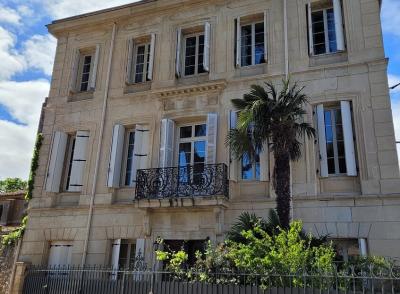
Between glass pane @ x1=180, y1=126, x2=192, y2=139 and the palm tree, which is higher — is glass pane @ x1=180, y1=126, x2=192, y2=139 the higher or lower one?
the higher one

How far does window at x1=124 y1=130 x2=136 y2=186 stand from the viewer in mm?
13084

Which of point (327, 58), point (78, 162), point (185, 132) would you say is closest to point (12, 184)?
point (78, 162)

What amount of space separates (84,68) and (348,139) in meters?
10.2

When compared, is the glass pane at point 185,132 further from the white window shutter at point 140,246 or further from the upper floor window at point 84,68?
the upper floor window at point 84,68

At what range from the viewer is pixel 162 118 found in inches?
512

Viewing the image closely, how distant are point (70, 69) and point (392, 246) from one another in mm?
12346

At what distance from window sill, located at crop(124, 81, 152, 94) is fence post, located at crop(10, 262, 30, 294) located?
641cm

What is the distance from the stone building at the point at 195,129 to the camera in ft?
34.4

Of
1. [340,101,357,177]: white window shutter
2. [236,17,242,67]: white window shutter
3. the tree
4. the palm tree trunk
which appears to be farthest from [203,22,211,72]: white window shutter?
the tree

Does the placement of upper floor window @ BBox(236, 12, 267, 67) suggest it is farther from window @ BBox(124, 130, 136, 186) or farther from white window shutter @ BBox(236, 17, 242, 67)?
window @ BBox(124, 130, 136, 186)

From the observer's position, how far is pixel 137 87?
553 inches

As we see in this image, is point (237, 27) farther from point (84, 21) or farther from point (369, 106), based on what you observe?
point (84, 21)

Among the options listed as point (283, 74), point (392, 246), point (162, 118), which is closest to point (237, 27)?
point (283, 74)

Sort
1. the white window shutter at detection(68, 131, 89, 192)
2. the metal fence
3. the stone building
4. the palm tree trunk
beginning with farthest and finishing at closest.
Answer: the white window shutter at detection(68, 131, 89, 192) → the stone building → the palm tree trunk → the metal fence
